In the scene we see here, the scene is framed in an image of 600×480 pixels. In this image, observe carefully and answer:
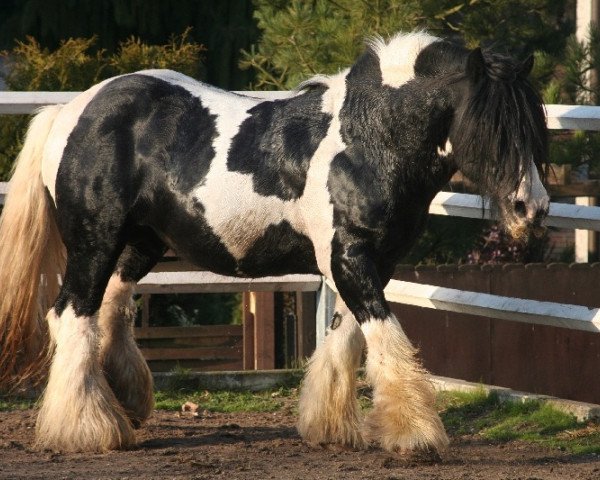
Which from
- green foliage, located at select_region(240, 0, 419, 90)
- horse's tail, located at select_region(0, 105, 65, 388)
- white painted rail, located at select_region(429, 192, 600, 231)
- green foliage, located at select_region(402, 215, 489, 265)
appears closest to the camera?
horse's tail, located at select_region(0, 105, 65, 388)

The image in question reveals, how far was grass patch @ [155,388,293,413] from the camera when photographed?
7.21 m

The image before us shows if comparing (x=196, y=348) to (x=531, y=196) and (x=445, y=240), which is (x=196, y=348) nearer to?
(x=445, y=240)

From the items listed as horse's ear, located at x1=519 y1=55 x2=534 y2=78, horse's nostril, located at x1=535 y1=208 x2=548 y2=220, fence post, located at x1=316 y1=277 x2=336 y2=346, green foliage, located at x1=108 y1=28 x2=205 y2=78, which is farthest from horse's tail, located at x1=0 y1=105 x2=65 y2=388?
green foliage, located at x1=108 y1=28 x2=205 y2=78

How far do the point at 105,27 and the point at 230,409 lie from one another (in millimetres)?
6245

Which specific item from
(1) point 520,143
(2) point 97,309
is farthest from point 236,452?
(1) point 520,143

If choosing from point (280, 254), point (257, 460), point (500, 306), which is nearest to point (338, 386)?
point (257, 460)

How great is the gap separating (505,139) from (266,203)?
3.71 feet

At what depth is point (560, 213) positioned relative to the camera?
6703mm

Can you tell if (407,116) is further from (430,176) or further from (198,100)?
(198,100)

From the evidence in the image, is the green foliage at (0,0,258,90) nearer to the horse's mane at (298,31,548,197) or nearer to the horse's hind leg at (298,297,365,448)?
the horse's hind leg at (298,297,365,448)

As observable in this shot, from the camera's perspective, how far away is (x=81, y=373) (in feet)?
19.5

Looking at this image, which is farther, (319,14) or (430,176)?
(319,14)

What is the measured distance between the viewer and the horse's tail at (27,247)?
6.34 m

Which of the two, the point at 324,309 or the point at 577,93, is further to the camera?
the point at 577,93
